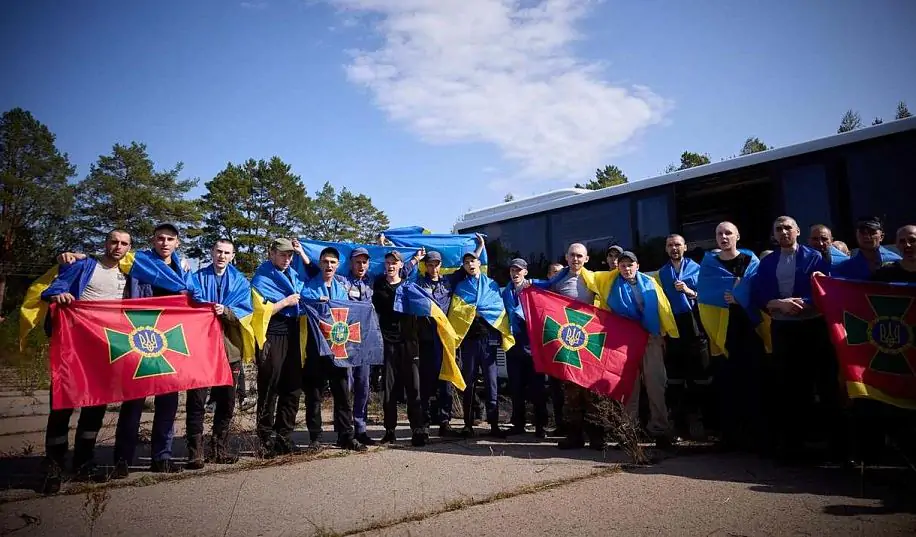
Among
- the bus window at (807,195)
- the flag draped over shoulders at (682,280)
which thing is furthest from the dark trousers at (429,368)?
the bus window at (807,195)

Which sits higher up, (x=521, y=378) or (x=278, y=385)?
(x=278, y=385)

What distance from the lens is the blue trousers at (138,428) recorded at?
4.71m

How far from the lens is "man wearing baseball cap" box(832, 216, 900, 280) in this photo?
459 centimetres

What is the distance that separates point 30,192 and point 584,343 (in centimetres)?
4147

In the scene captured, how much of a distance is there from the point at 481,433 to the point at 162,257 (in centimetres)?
423

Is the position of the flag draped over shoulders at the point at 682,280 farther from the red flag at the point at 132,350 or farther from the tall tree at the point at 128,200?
the tall tree at the point at 128,200

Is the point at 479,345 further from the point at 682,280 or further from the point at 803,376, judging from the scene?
the point at 803,376

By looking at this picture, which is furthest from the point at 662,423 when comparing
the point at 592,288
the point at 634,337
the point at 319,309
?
the point at 319,309

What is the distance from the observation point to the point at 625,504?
144 inches

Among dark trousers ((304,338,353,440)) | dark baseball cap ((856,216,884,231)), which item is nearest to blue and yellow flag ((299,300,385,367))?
dark trousers ((304,338,353,440))

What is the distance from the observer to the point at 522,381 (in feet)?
22.4

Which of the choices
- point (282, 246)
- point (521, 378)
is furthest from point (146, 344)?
point (521, 378)

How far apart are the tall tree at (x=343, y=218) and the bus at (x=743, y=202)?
37.0 meters

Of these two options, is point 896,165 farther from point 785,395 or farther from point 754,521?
point 754,521
